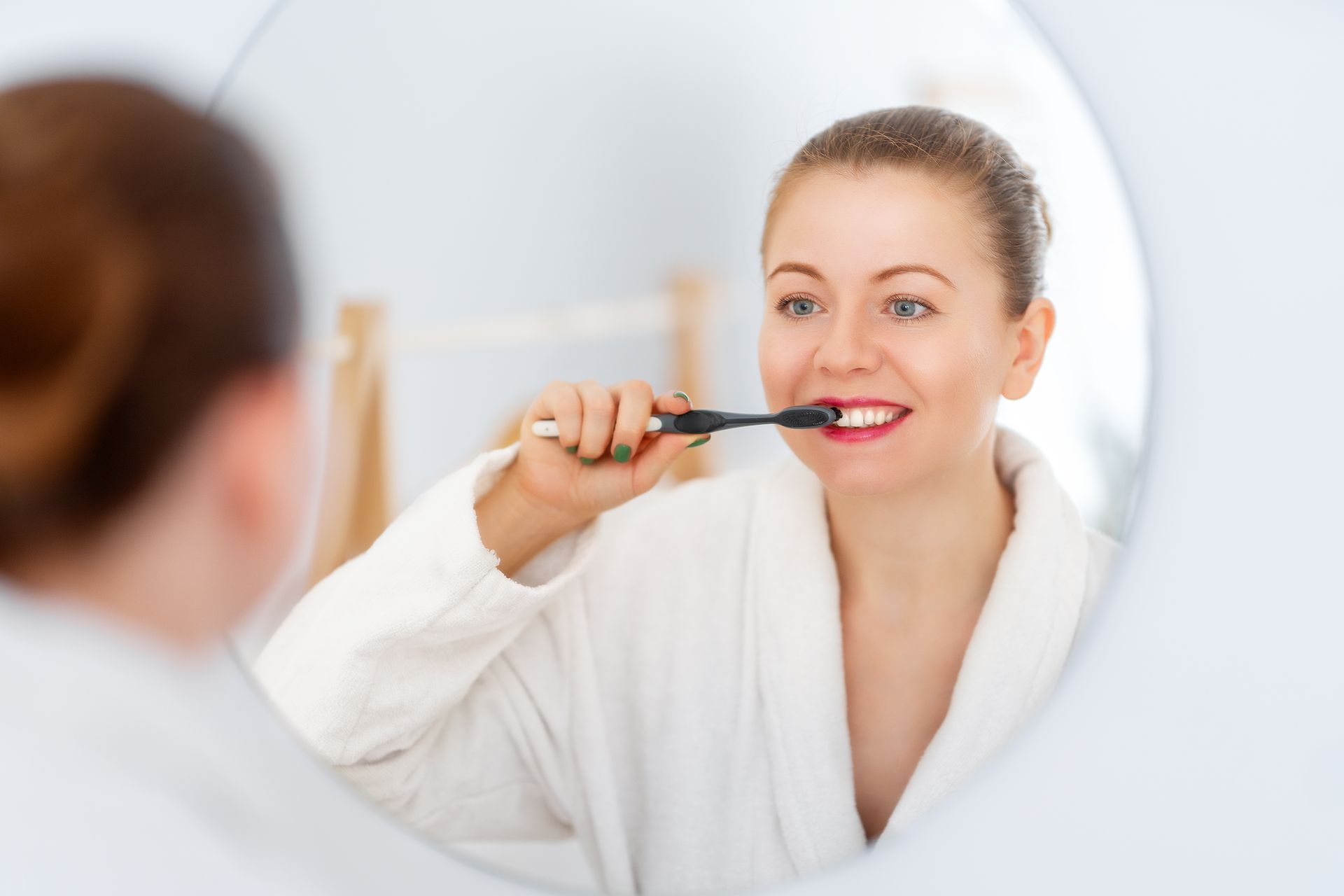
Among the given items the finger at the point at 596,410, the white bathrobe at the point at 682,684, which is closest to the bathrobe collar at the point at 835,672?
the white bathrobe at the point at 682,684

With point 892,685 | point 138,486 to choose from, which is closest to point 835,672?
point 892,685

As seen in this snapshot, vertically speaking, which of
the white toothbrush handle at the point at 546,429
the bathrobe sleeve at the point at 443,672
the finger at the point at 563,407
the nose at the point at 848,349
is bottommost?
the bathrobe sleeve at the point at 443,672

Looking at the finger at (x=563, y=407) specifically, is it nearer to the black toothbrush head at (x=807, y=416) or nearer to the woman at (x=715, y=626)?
the woman at (x=715, y=626)

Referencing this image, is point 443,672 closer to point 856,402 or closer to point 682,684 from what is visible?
point 682,684

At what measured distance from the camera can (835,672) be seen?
0.59 m

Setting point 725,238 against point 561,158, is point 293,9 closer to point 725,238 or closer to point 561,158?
point 561,158

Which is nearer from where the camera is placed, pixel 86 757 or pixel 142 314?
pixel 142 314

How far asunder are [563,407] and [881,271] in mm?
194

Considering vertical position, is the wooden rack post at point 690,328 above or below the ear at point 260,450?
above

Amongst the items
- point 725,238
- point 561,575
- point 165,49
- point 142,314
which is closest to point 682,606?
point 561,575

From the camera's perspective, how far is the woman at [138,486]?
49 cm

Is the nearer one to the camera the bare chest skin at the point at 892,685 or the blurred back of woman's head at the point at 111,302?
the blurred back of woman's head at the point at 111,302

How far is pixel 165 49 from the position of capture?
0.61 metres

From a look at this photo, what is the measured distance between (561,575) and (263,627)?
18 cm
